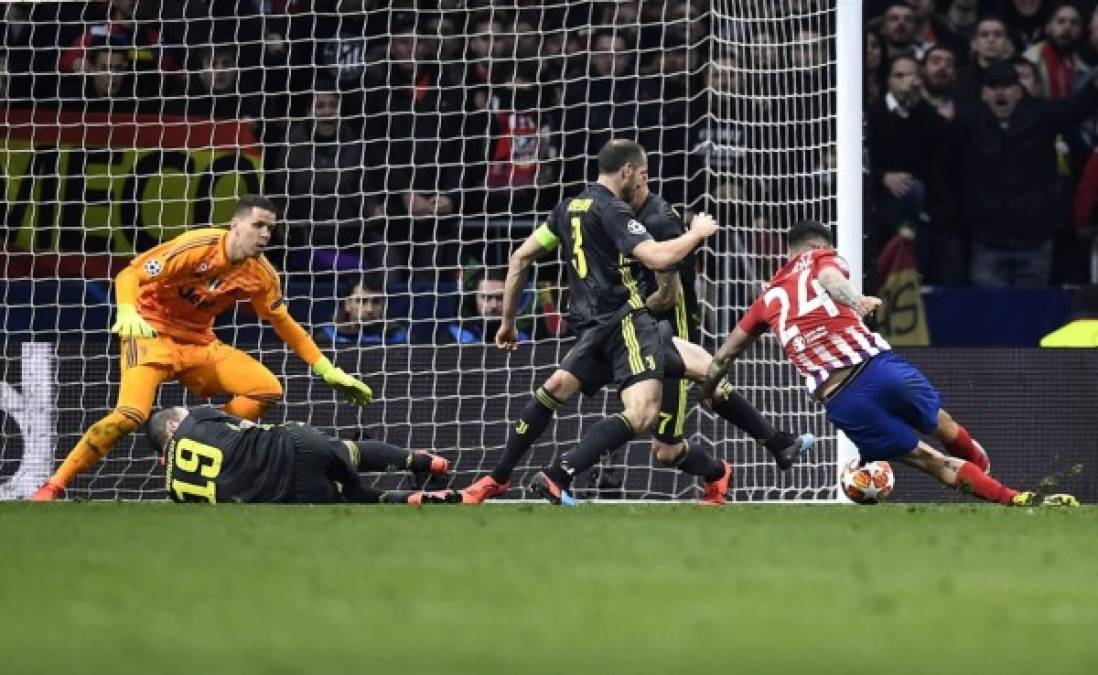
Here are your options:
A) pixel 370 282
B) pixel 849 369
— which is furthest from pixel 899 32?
pixel 849 369

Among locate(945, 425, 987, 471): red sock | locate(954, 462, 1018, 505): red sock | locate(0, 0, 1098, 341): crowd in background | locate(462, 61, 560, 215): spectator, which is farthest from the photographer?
locate(462, 61, 560, 215): spectator

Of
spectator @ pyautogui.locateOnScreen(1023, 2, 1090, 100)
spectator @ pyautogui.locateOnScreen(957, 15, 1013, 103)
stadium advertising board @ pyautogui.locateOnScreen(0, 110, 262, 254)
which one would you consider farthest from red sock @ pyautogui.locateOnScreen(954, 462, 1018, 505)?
spectator @ pyautogui.locateOnScreen(1023, 2, 1090, 100)

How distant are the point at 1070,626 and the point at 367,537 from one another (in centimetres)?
329

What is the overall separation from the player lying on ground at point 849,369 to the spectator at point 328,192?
3.94 m

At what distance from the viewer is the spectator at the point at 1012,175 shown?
16141 millimetres

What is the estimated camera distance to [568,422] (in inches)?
520

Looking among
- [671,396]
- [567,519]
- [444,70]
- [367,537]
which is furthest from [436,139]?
[367,537]

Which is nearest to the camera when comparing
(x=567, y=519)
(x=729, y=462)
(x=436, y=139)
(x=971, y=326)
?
(x=567, y=519)

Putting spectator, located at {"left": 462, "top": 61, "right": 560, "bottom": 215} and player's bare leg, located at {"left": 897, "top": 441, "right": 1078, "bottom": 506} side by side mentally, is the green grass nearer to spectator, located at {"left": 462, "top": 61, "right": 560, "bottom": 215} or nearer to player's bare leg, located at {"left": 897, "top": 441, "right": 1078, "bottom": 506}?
player's bare leg, located at {"left": 897, "top": 441, "right": 1078, "bottom": 506}

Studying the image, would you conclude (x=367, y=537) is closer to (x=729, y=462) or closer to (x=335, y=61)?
(x=729, y=462)

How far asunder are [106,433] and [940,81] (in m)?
7.25

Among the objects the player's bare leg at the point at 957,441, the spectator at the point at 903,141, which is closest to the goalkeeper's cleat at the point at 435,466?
the player's bare leg at the point at 957,441

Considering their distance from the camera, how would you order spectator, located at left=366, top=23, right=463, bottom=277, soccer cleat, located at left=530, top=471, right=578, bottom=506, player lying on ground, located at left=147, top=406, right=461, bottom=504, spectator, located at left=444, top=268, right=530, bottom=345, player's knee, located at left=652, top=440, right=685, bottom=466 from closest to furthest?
1. player lying on ground, located at left=147, top=406, right=461, bottom=504
2. soccer cleat, located at left=530, top=471, right=578, bottom=506
3. player's knee, located at left=652, top=440, right=685, bottom=466
4. spectator, located at left=444, top=268, right=530, bottom=345
5. spectator, located at left=366, top=23, right=463, bottom=277

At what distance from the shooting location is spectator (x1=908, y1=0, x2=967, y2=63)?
16516 mm
